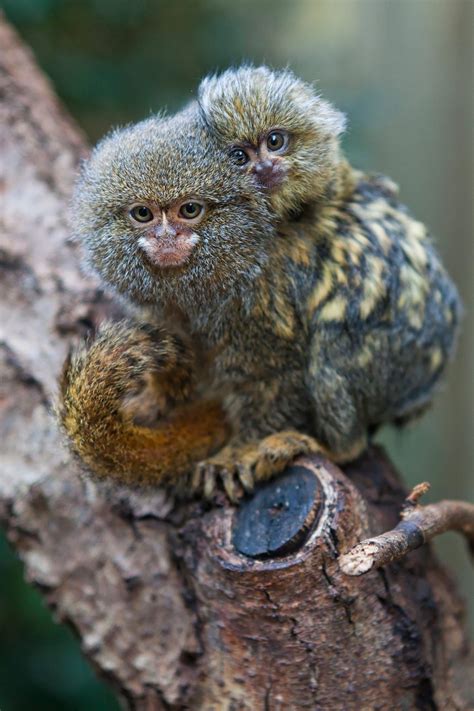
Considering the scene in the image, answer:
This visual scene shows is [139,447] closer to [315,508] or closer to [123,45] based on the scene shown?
[315,508]

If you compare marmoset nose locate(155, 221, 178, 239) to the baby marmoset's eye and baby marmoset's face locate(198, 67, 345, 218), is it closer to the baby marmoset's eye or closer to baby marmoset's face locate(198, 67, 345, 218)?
baby marmoset's face locate(198, 67, 345, 218)

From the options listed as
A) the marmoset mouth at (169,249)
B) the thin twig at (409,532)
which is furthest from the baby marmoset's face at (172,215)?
the thin twig at (409,532)

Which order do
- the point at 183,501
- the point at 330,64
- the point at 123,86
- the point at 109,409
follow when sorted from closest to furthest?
the point at 109,409 → the point at 183,501 → the point at 123,86 → the point at 330,64

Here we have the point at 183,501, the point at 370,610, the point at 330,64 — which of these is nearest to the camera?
the point at 370,610

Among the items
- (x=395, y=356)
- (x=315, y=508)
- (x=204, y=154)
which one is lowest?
(x=315, y=508)

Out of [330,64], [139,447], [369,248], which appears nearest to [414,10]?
[330,64]

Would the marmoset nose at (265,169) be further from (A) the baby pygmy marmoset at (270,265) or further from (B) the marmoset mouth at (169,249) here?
(B) the marmoset mouth at (169,249)
